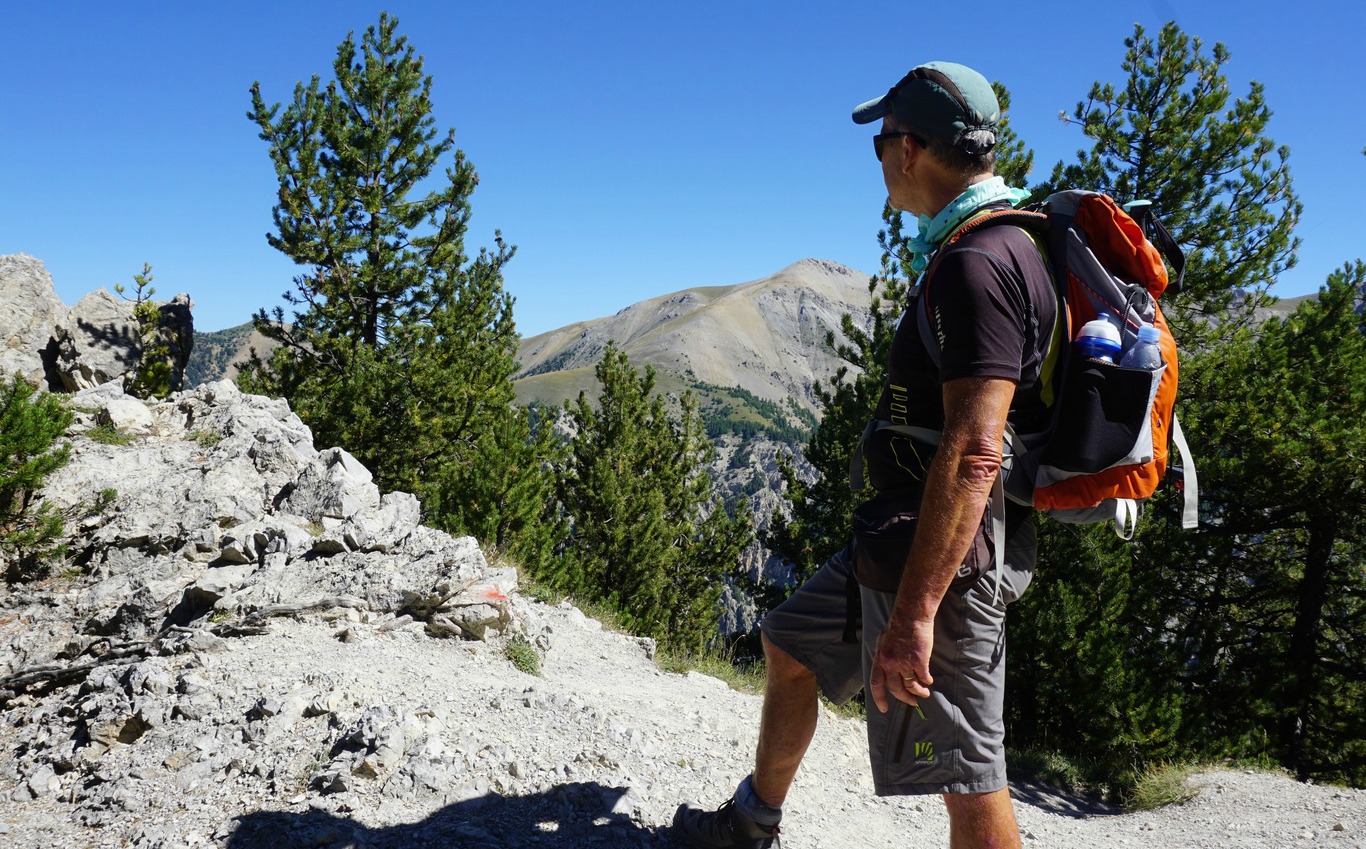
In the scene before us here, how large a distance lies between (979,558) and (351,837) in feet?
7.35

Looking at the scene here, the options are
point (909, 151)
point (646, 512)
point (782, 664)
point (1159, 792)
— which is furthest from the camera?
point (646, 512)

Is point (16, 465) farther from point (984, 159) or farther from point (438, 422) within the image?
point (438, 422)

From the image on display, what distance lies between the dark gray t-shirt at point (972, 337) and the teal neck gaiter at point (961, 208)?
14cm

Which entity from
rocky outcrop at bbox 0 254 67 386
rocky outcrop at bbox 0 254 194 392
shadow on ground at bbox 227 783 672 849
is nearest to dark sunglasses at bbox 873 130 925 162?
shadow on ground at bbox 227 783 672 849

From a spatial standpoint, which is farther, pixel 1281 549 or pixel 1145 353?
pixel 1281 549

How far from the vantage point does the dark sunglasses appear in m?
2.17

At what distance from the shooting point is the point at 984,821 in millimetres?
1977

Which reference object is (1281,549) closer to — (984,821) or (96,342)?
(984,821)

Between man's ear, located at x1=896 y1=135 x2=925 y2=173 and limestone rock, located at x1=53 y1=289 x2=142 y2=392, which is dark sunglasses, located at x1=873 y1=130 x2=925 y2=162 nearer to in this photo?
man's ear, located at x1=896 y1=135 x2=925 y2=173

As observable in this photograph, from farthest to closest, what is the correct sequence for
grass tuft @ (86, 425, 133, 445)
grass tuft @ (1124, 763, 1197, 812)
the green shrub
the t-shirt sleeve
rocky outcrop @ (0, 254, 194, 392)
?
rocky outcrop @ (0, 254, 194, 392)
grass tuft @ (86, 425, 133, 445)
grass tuft @ (1124, 763, 1197, 812)
the green shrub
the t-shirt sleeve

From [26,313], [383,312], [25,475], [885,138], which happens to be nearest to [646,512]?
[383,312]

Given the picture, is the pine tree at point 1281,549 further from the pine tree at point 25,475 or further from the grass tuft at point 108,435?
the grass tuft at point 108,435

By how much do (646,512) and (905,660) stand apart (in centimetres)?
1800

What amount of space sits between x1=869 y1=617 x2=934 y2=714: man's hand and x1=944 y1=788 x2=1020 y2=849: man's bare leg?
0.28 meters
